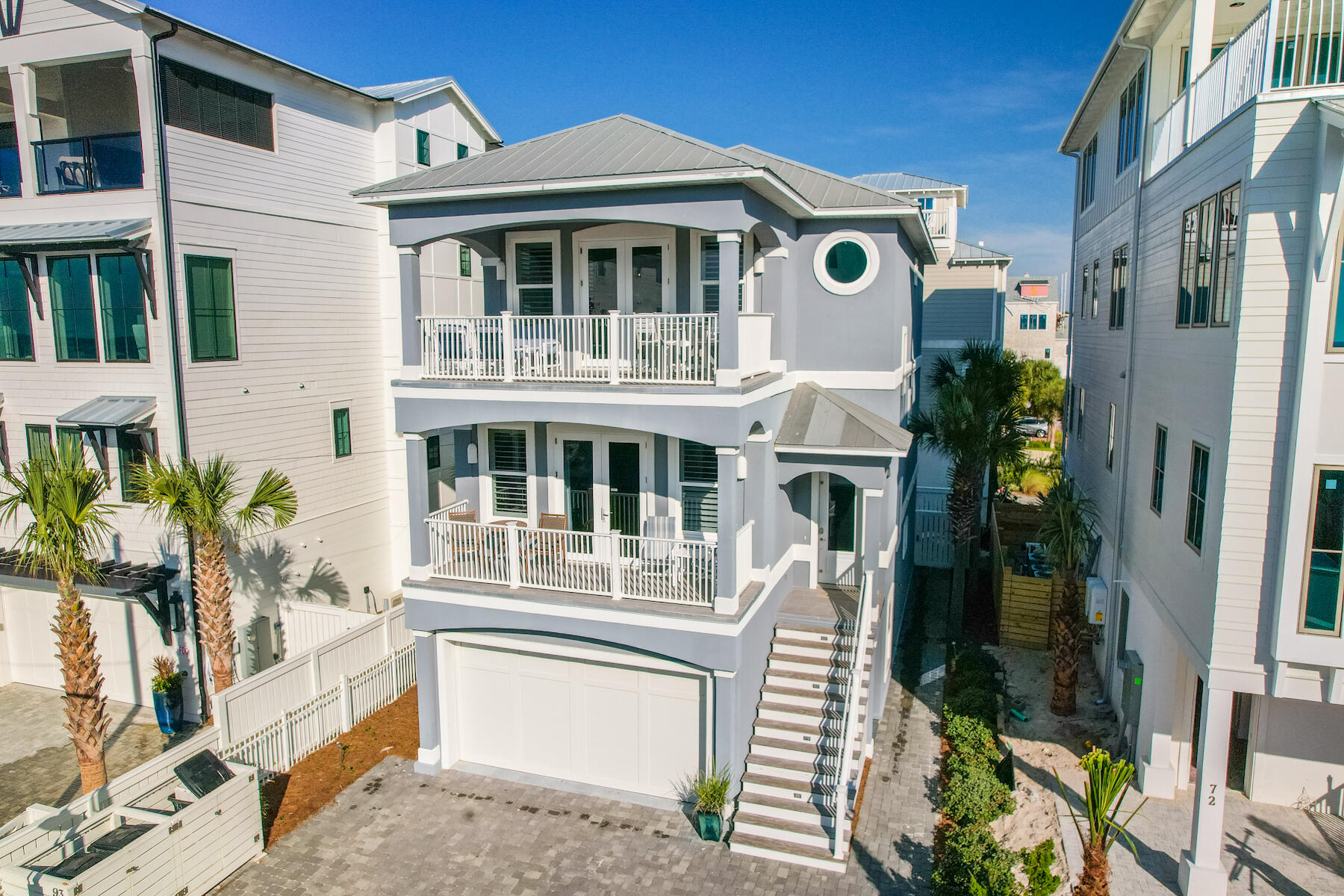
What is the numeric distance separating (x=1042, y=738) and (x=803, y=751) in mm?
4317

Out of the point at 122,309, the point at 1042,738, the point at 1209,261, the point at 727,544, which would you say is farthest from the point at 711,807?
the point at 122,309

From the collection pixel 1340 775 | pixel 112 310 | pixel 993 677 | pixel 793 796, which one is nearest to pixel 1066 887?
pixel 793 796

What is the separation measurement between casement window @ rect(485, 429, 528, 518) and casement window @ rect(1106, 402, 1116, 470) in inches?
408

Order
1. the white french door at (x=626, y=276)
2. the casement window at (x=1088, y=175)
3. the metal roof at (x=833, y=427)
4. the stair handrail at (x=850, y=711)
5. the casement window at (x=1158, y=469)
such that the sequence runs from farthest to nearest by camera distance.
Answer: the casement window at (x=1088, y=175), the white french door at (x=626, y=276), the metal roof at (x=833, y=427), the casement window at (x=1158, y=469), the stair handrail at (x=850, y=711)

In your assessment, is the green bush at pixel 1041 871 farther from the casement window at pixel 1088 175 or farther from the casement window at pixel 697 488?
the casement window at pixel 1088 175

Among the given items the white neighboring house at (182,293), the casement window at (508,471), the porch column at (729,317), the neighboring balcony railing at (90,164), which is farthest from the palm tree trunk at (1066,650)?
the neighboring balcony railing at (90,164)

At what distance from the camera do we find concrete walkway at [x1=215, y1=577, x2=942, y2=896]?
10.3m

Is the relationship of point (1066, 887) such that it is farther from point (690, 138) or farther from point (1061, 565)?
point (690, 138)

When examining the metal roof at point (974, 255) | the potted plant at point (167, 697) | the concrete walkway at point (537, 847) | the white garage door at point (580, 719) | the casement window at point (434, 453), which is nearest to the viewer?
the concrete walkway at point (537, 847)

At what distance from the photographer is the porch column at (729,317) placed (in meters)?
10.8

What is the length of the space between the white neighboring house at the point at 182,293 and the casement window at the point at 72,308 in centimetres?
4

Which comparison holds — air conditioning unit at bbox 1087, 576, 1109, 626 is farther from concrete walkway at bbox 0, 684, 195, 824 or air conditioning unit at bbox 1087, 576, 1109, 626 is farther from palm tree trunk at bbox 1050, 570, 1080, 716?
concrete walkway at bbox 0, 684, 195, 824

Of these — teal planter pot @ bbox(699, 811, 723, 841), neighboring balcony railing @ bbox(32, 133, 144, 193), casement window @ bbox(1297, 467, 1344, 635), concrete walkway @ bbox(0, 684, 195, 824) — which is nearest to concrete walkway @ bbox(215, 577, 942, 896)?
teal planter pot @ bbox(699, 811, 723, 841)

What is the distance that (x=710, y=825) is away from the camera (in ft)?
36.5
